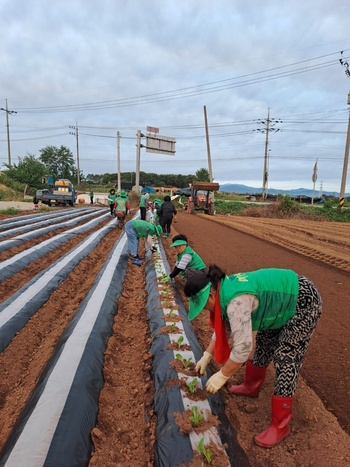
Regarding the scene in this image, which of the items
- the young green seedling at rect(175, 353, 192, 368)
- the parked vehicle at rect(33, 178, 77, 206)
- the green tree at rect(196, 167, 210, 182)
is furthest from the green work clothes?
the green tree at rect(196, 167, 210, 182)

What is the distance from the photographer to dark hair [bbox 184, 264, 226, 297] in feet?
6.27

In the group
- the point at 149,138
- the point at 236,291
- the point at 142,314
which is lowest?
the point at 142,314

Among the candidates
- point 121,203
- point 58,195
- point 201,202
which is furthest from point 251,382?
point 58,195

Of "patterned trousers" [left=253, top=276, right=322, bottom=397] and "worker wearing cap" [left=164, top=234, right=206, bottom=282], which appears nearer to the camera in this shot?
"patterned trousers" [left=253, top=276, right=322, bottom=397]

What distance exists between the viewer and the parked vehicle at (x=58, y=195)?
25297mm

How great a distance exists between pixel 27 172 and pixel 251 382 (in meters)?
42.4

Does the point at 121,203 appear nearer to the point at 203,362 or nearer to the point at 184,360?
the point at 184,360

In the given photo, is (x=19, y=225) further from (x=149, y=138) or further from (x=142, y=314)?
(x=149, y=138)

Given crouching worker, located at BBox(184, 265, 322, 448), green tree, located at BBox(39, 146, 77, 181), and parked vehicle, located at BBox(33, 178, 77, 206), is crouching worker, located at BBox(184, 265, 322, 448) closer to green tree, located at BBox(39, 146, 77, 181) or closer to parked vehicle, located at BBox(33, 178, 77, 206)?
parked vehicle, located at BBox(33, 178, 77, 206)

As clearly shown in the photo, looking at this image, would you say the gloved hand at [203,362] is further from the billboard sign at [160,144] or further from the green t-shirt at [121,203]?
the billboard sign at [160,144]

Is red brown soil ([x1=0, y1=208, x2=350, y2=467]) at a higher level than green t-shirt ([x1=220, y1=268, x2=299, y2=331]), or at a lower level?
lower

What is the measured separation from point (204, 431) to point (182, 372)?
25.0 inches

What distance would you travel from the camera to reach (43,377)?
267 cm

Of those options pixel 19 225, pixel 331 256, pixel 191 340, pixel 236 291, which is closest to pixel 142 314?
pixel 191 340
